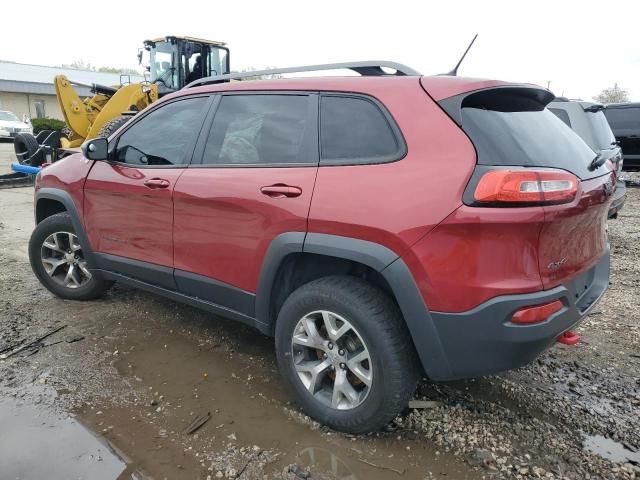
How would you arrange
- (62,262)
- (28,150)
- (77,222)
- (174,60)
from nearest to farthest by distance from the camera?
(77,222), (62,262), (28,150), (174,60)

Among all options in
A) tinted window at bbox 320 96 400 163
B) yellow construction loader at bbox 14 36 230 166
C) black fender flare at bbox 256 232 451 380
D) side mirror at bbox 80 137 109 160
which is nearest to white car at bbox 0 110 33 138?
yellow construction loader at bbox 14 36 230 166

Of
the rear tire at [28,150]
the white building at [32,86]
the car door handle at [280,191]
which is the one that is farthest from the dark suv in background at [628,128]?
the white building at [32,86]

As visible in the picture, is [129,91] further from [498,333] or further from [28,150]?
[498,333]

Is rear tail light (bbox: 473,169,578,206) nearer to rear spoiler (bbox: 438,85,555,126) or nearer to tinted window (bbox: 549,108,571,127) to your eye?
rear spoiler (bbox: 438,85,555,126)

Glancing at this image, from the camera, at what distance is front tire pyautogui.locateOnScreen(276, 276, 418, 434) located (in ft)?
7.95

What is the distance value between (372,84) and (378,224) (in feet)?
2.58

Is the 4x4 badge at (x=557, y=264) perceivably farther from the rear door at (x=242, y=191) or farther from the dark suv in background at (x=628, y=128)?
the dark suv in background at (x=628, y=128)

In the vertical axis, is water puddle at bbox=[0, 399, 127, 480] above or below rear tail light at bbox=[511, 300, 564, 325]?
below

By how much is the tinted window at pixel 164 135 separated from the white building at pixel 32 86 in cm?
3720

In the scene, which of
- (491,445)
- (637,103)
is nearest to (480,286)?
(491,445)

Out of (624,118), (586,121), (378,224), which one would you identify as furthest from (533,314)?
(624,118)

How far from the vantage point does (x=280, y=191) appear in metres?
2.74

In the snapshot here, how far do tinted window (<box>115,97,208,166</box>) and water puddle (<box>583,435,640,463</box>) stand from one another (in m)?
2.86

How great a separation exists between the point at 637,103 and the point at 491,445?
40.7ft
